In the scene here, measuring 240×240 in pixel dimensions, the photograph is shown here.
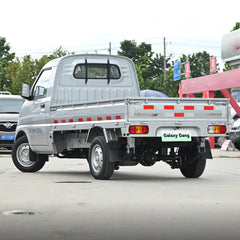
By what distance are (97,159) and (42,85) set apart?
2817mm

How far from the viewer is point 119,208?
8.34m

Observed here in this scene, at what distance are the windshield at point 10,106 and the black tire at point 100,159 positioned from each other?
1122 cm

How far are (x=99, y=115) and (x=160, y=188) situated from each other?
210 centimetres

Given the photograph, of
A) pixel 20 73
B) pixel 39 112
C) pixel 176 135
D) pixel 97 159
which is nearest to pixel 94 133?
Result: pixel 97 159

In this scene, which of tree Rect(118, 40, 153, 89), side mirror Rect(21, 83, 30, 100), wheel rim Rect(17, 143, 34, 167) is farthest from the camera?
tree Rect(118, 40, 153, 89)

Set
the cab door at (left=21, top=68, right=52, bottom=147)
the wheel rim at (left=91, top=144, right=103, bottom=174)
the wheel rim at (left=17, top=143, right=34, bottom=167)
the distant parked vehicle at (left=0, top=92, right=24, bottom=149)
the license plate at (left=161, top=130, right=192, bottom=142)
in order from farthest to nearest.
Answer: the distant parked vehicle at (left=0, top=92, right=24, bottom=149) < the wheel rim at (left=17, top=143, right=34, bottom=167) < the cab door at (left=21, top=68, right=52, bottom=147) < the wheel rim at (left=91, top=144, right=103, bottom=174) < the license plate at (left=161, top=130, right=192, bottom=142)

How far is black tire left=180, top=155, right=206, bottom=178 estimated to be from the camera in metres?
13.1

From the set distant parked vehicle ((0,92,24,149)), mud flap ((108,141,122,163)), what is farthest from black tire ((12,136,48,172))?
distant parked vehicle ((0,92,24,149))

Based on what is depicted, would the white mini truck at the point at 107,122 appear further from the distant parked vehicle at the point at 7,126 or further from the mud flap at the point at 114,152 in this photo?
the distant parked vehicle at the point at 7,126

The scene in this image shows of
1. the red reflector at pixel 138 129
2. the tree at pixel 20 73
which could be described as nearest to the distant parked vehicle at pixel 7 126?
the red reflector at pixel 138 129

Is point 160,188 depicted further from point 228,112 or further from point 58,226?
point 58,226

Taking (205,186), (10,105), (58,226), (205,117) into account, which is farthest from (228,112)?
(10,105)

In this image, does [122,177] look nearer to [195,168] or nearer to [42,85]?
[195,168]

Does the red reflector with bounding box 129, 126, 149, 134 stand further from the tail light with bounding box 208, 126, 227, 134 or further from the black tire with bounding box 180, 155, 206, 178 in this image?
the black tire with bounding box 180, 155, 206, 178
